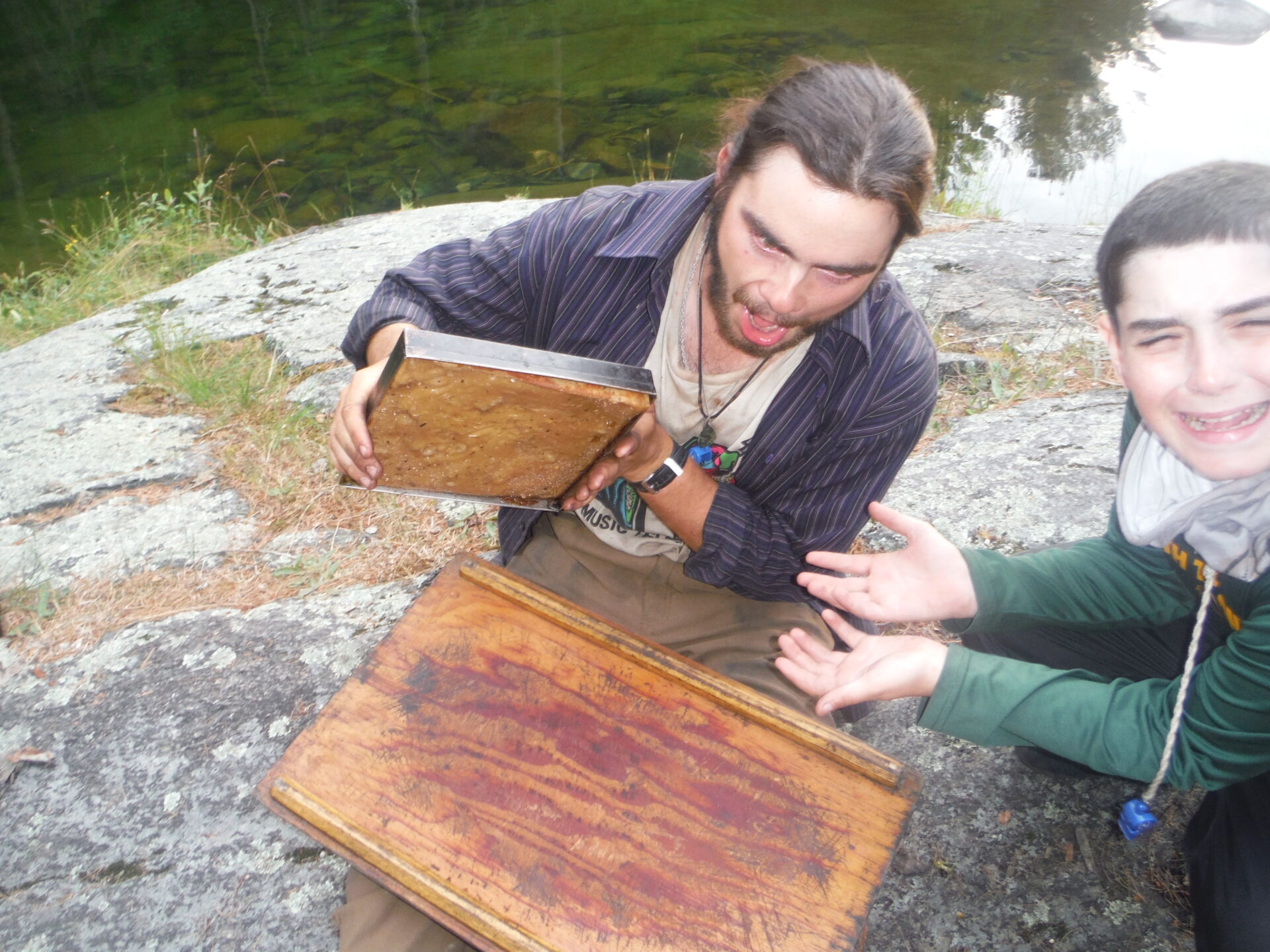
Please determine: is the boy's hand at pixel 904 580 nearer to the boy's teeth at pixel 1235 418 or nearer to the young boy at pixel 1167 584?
the young boy at pixel 1167 584

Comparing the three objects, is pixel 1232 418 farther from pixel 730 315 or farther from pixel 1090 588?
pixel 730 315

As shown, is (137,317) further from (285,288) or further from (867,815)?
(867,815)

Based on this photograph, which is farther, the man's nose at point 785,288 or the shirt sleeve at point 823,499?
the shirt sleeve at point 823,499

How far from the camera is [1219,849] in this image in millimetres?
1789

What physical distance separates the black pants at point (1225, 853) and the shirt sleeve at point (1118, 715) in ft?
0.49

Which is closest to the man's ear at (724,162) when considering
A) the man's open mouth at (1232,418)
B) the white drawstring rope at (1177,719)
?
the man's open mouth at (1232,418)

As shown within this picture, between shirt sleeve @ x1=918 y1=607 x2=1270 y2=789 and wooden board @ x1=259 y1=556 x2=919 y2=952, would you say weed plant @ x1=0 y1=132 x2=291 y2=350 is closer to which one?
wooden board @ x1=259 y1=556 x2=919 y2=952

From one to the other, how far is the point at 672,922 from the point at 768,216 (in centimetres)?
133

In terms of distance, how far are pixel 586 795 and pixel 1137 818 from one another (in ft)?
3.57

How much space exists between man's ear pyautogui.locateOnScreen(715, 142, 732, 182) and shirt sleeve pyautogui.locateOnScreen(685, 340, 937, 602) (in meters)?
0.57

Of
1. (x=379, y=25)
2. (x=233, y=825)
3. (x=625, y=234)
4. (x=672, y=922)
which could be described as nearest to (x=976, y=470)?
(x=625, y=234)

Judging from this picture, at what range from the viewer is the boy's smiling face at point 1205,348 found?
1483 mm

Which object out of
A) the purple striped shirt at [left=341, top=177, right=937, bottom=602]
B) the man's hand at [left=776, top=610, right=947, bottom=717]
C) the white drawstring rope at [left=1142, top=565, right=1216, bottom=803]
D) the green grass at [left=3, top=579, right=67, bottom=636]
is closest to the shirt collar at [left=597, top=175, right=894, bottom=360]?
the purple striped shirt at [left=341, top=177, right=937, bottom=602]

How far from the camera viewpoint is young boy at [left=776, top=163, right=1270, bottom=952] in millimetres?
1514
